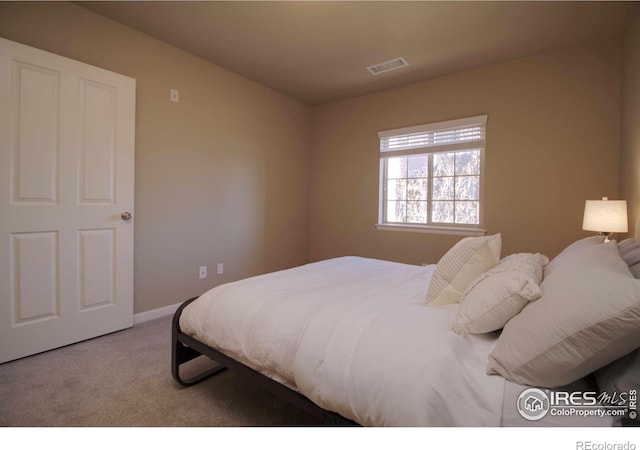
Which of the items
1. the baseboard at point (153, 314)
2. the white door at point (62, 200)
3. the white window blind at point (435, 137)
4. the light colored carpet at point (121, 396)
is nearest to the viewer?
the light colored carpet at point (121, 396)

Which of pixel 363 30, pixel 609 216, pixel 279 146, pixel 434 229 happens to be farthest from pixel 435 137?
pixel 279 146

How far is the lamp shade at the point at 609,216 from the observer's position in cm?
216

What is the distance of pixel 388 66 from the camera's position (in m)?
3.23

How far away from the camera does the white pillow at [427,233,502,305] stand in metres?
1.43

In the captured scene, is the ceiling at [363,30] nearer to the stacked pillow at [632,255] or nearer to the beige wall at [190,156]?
the beige wall at [190,156]

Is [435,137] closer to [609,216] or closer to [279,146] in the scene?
[609,216]

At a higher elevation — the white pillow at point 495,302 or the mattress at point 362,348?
the white pillow at point 495,302

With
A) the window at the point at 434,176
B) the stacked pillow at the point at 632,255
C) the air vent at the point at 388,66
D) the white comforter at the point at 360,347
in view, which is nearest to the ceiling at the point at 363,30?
the air vent at the point at 388,66

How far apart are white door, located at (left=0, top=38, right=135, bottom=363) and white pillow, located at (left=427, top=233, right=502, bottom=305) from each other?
248 cm

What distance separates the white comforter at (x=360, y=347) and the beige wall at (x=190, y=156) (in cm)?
155

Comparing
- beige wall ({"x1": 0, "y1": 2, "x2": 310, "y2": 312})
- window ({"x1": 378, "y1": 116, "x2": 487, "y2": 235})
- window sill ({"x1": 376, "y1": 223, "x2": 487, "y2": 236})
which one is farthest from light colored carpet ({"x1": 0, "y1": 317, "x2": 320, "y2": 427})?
window ({"x1": 378, "y1": 116, "x2": 487, "y2": 235})
